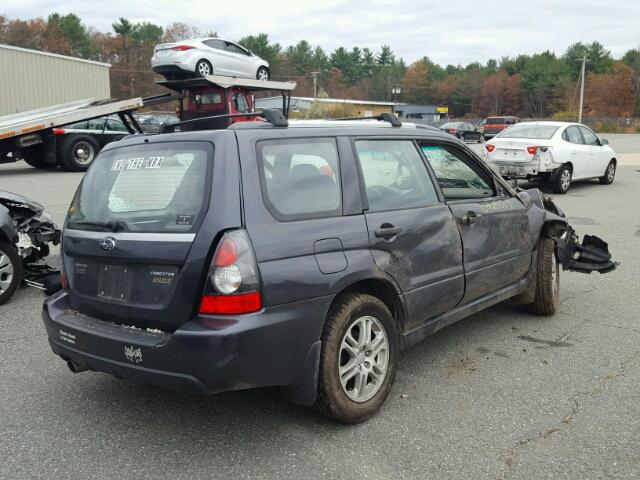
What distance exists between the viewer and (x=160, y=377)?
117 inches

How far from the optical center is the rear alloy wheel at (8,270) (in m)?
5.66

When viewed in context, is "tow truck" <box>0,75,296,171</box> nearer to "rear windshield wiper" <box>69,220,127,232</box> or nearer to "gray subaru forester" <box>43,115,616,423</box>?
"gray subaru forester" <box>43,115,616,423</box>

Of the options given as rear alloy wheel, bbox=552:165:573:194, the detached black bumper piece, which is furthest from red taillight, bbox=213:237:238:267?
rear alloy wheel, bbox=552:165:573:194

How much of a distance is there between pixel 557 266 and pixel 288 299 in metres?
3.21

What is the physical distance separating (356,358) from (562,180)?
39.3ft

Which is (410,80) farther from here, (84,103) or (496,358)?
(496,358)

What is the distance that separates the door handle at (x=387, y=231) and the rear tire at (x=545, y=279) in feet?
6.60

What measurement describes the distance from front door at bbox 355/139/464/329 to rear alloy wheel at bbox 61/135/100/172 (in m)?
15.5

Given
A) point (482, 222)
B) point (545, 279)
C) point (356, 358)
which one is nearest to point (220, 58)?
point (545, 279)

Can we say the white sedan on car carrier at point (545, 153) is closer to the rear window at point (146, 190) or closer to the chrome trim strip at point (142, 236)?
the rear window at point (146, 190)

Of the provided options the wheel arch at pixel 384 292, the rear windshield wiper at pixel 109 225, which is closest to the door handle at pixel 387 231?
the wheel arch at pixel 384 292

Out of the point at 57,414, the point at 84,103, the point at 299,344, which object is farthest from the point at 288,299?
the point at 84,103

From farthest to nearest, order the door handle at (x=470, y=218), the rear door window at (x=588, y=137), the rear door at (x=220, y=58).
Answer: the rear door at (x=220, y=58)
the rear door window at (x=588, y=137)
the door handle at (x=470, y=218)

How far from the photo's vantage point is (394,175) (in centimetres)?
392
